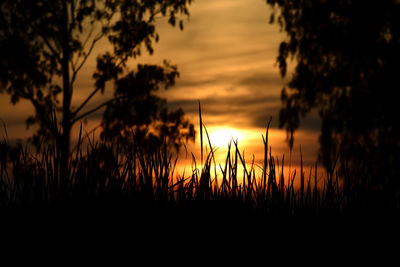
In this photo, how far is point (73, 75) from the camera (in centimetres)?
1936

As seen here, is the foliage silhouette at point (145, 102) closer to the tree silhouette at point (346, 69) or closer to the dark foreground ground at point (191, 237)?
the tree silhouette at point (346, 69)

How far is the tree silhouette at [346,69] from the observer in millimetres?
15859

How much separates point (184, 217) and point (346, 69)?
15.8 metres

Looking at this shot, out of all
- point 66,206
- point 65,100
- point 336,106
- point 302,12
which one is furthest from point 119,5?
point 66,206

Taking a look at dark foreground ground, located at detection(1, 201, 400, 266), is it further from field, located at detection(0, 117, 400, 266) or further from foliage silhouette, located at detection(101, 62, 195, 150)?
foliage silhouette, located at detection(101, 62, 195, 150)

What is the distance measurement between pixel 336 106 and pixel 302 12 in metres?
3.66

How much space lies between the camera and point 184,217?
95.9 inches

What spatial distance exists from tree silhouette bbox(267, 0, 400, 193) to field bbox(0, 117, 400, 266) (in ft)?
41.4

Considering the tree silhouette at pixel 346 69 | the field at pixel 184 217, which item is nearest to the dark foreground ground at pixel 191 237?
the field at pixel 184 217

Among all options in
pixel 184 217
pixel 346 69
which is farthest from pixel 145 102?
pixel 184 217

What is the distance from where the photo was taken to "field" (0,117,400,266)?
2.24m

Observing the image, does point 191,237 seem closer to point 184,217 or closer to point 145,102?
point 184,217

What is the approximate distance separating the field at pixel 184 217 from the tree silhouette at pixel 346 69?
12.6 m

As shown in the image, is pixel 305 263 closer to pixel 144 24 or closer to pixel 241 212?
pixel 241 212
